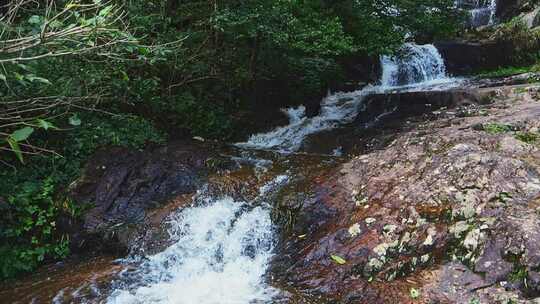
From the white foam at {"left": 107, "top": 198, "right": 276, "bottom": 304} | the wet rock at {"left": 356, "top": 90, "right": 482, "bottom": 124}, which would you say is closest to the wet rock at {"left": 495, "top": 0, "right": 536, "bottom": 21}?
the wet rock at {"left": 356, "top": 90, "right": 482, "bottom": 124}

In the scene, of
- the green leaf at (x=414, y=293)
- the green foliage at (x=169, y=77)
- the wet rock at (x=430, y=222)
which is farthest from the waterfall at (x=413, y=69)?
the green leaf at (x=414, y=293)

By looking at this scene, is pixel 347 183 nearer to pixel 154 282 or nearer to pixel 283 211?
pixel 283 211

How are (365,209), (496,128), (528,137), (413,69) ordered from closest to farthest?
(365,209) → (528,137) → (496,128) → (413,69)

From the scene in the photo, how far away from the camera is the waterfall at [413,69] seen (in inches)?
513

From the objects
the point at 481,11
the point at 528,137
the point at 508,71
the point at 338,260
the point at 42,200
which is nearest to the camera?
the point at 338,260

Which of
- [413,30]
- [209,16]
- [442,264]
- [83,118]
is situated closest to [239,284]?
[442,264]

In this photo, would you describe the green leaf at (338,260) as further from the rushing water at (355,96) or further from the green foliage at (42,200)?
the rushing water at (355,96)

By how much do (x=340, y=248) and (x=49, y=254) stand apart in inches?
162

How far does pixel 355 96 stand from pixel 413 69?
232cm

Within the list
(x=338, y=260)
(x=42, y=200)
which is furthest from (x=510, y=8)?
(x=42, y=200)

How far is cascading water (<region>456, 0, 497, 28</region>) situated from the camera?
699 inches

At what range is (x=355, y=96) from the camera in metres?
12.1

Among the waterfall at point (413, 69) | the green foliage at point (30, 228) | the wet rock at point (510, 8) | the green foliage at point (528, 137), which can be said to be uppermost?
the wet rock at point (510, 8)

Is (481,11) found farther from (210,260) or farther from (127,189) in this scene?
(210,260)
